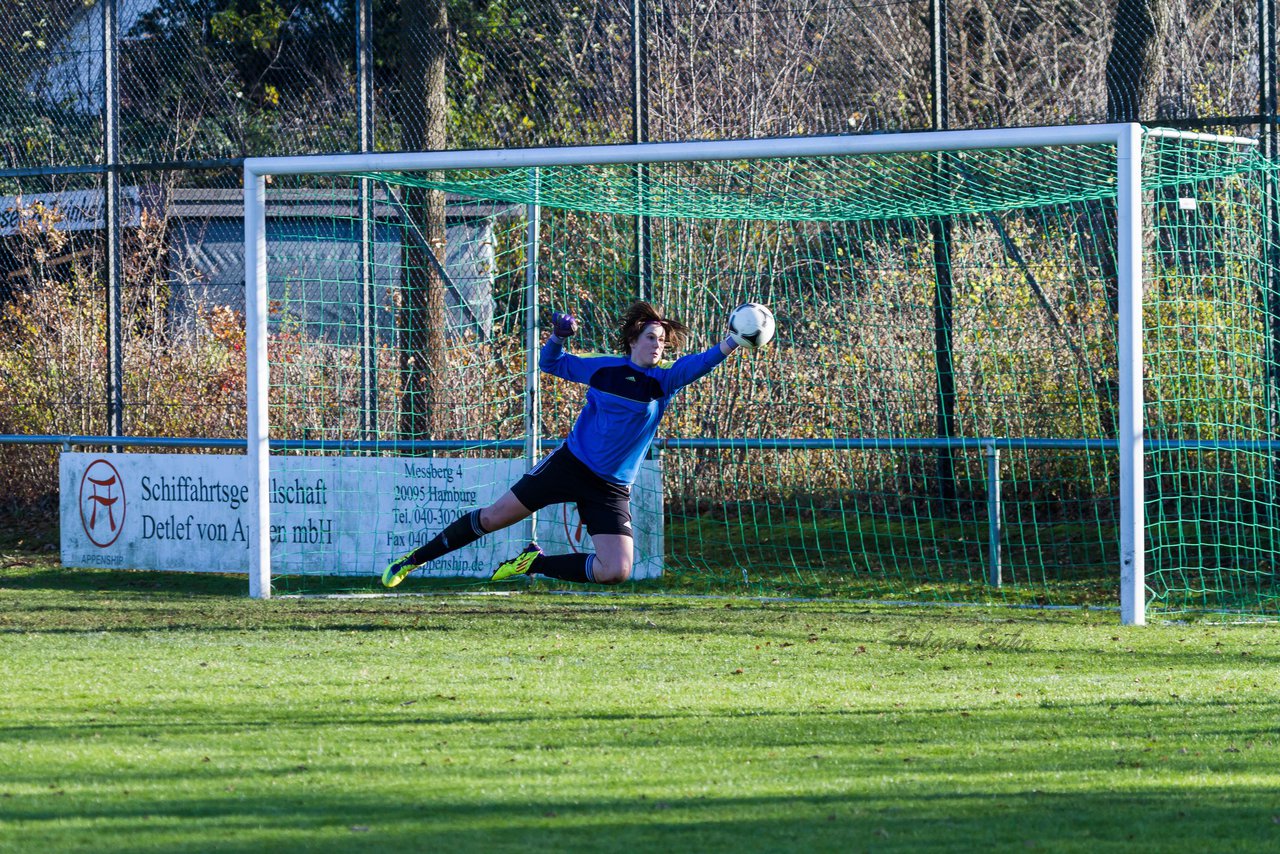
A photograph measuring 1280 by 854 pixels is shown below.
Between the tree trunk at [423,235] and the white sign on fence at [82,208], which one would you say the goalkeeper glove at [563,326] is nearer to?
the tree trunk at [423,235]

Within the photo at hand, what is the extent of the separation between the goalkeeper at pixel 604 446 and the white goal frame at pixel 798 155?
4.76 feet

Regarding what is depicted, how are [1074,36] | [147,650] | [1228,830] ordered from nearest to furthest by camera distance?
[1228,830], [147,650], [1074,36]

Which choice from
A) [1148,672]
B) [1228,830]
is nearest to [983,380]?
[1148,672]

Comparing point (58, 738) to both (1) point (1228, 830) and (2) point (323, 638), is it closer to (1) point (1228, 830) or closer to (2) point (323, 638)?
(2) point (323, 638)

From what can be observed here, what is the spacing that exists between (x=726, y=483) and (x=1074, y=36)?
7255 mm

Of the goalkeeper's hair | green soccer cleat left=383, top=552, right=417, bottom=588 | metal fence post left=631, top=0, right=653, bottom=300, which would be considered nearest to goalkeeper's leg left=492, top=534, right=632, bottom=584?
green soccer cleat left=383, top=552, right=417, bottom=588

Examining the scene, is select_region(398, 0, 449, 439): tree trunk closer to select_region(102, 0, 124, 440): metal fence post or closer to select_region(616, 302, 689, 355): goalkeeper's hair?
select_region(102, 0, 124, 440): metal fence post

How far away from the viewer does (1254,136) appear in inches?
434

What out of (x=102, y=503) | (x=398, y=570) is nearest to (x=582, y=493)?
Result: (x=398, y=570)

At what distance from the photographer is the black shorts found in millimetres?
8648

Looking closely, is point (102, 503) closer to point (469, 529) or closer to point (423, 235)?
point (423, 235)

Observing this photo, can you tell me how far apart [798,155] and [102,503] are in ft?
19.8

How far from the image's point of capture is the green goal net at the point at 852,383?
1065 cm

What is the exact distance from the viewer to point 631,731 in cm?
613
